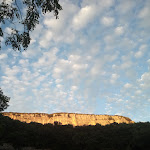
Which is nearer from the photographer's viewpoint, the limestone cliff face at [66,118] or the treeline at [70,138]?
the treeline at [70,138]

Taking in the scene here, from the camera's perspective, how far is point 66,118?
8400cm

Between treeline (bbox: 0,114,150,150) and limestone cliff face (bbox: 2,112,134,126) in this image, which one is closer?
treeline (bbox: 0,114,150,150)

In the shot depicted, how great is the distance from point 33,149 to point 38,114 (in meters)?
58.3

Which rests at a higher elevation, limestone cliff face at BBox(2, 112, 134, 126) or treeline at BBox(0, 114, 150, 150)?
limestone cliff face at BBox(2, 112, 134, 126)

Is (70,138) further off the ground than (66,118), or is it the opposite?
(66,118)

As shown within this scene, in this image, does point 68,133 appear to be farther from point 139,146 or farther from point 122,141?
point 139,146

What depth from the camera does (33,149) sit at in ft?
84.1

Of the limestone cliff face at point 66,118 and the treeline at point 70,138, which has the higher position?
the limestone cliff face at point 66,118

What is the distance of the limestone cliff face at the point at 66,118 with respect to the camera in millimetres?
78062

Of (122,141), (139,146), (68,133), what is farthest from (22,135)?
(139,146)

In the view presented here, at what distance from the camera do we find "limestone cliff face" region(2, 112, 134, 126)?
78062 millimetres

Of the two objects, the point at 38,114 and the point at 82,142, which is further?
the point at 38,114

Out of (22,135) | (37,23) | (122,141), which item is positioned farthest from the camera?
(22,135)

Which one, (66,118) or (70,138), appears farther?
(66,118)
